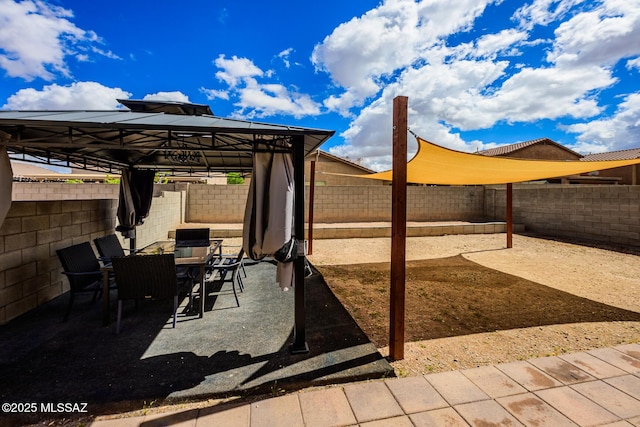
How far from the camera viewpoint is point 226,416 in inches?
65.9

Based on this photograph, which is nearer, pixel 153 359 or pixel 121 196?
pixel 153 359

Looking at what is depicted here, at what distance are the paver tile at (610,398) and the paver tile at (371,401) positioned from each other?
4.51 feet

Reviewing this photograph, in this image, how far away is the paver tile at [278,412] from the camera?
1628 millimetres

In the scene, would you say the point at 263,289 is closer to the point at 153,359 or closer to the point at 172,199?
the point at 153,359

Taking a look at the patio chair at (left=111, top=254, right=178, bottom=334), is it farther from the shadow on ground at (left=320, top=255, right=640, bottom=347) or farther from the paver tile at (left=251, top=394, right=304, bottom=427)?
the shadow on ground at (left=320, top=255, right=640, bottom=347)

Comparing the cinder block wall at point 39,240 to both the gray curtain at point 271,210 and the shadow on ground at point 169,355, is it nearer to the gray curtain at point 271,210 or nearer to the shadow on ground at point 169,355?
the shadow on ground at point 169,355

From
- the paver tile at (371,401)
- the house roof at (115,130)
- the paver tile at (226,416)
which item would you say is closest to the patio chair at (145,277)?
the house roof at (115,130)

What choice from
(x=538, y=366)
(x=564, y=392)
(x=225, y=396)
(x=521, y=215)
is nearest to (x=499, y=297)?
(x=538, y=366)

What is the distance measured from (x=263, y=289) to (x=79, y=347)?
2.06 metres

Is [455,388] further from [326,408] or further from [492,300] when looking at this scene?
[492,300]

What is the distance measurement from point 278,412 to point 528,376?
1.93 metres

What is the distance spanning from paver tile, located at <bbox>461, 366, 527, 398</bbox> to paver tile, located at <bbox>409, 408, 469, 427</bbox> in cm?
41

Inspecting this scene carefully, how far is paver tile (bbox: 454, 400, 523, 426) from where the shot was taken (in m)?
1.65

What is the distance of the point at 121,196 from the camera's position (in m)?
4.77
